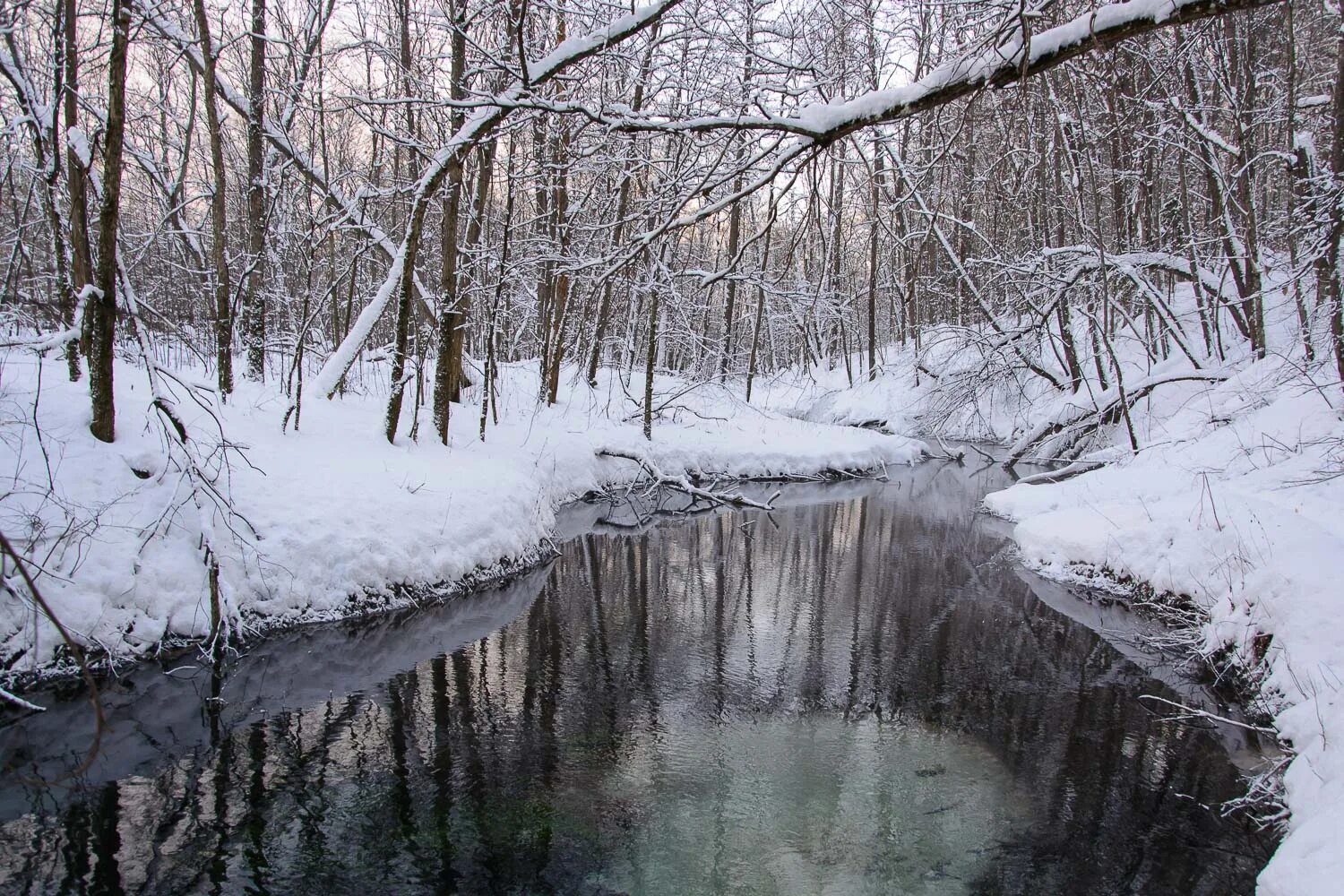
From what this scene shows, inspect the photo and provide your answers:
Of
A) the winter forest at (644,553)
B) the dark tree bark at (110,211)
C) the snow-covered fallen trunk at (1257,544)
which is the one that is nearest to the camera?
the winter forest at (644,553)

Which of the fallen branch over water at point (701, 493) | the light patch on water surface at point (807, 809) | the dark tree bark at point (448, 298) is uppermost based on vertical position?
the dark tree bark at point (448, 298)

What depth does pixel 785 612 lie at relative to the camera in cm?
1019

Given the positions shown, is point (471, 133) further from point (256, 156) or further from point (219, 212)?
point (256, 156)

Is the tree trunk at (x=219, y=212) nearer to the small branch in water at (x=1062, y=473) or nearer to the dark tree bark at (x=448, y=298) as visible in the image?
the dark tree bark at (x=448, y=298)

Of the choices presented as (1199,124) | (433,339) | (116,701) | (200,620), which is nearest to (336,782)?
(116,701)

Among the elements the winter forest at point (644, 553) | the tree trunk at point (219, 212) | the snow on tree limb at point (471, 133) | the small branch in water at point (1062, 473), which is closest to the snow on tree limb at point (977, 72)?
the winter forest at point (644, 553)

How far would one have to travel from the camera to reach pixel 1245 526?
861 cm

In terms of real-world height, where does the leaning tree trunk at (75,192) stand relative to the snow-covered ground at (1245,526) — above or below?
above

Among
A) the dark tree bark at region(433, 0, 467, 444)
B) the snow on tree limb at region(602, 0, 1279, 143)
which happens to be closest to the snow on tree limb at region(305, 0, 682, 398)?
the snow on tree limb at region(602, 0, 1279, 143)

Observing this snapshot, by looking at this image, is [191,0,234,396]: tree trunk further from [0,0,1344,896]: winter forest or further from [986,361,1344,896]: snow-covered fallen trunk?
[986,361,1344,896]: snow-covered fallen trunk

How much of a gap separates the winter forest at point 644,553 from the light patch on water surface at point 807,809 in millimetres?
39

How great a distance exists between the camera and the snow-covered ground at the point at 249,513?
7070 mm

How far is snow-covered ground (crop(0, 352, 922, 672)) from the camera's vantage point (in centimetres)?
707

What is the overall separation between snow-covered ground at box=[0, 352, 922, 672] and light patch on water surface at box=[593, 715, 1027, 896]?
10.6 ft
